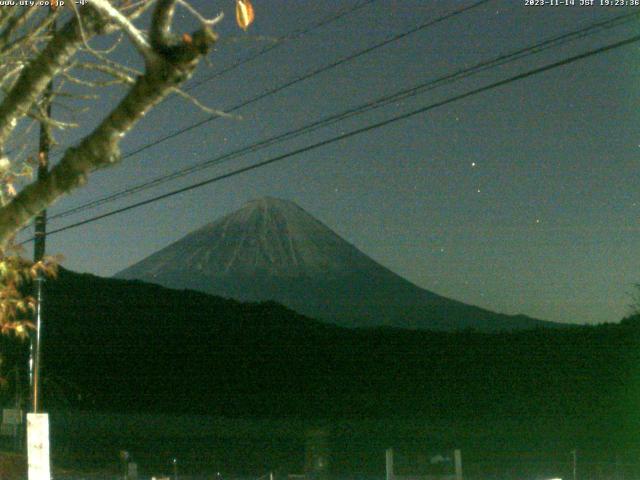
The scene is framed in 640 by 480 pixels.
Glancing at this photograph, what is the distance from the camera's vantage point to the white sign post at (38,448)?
10.5 m

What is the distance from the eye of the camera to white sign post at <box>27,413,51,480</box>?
1051cm

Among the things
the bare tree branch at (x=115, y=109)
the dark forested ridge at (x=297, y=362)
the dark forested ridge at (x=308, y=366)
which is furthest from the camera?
the dark forested ridge at (x=297, y=362)

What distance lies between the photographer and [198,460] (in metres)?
37.3

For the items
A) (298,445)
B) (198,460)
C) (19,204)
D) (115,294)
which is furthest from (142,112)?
(115,294)

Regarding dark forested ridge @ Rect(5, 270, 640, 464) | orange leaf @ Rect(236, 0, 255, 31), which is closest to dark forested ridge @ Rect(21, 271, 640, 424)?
dark forested ridge @ Rect(5, 270, 640, 464)

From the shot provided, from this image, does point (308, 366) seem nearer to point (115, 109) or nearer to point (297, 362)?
point (297, 362)

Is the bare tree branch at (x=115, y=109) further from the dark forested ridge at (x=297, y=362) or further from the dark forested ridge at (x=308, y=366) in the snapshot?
the dark forested ridge at (x=297, y=362)

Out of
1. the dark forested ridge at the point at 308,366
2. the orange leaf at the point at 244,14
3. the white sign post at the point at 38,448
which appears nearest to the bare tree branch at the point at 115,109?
the orange leaf at the point at 244,14

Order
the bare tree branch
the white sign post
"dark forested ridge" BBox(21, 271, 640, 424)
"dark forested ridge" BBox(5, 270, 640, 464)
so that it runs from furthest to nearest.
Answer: "dark forested ridge" BBox(21, 271, 640, 424) < "dark forested ridge" BBox(5, 270, 640, 464) < the white sign post < the bare tree branch

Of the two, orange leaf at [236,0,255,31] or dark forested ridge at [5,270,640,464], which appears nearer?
orange leaf at [236,0,255,31]

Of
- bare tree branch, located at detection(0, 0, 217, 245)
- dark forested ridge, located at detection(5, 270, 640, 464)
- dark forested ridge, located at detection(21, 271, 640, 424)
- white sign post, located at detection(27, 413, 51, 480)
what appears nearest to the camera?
bare tree branch, located at detection(0, 0, 217, 245)

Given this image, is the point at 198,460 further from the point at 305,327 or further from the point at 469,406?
the point at 305,327

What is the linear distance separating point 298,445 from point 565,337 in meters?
14.5

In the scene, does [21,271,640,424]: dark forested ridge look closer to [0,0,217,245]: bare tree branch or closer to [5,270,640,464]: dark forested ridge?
[5,270,640,464]: dark forested ridge
